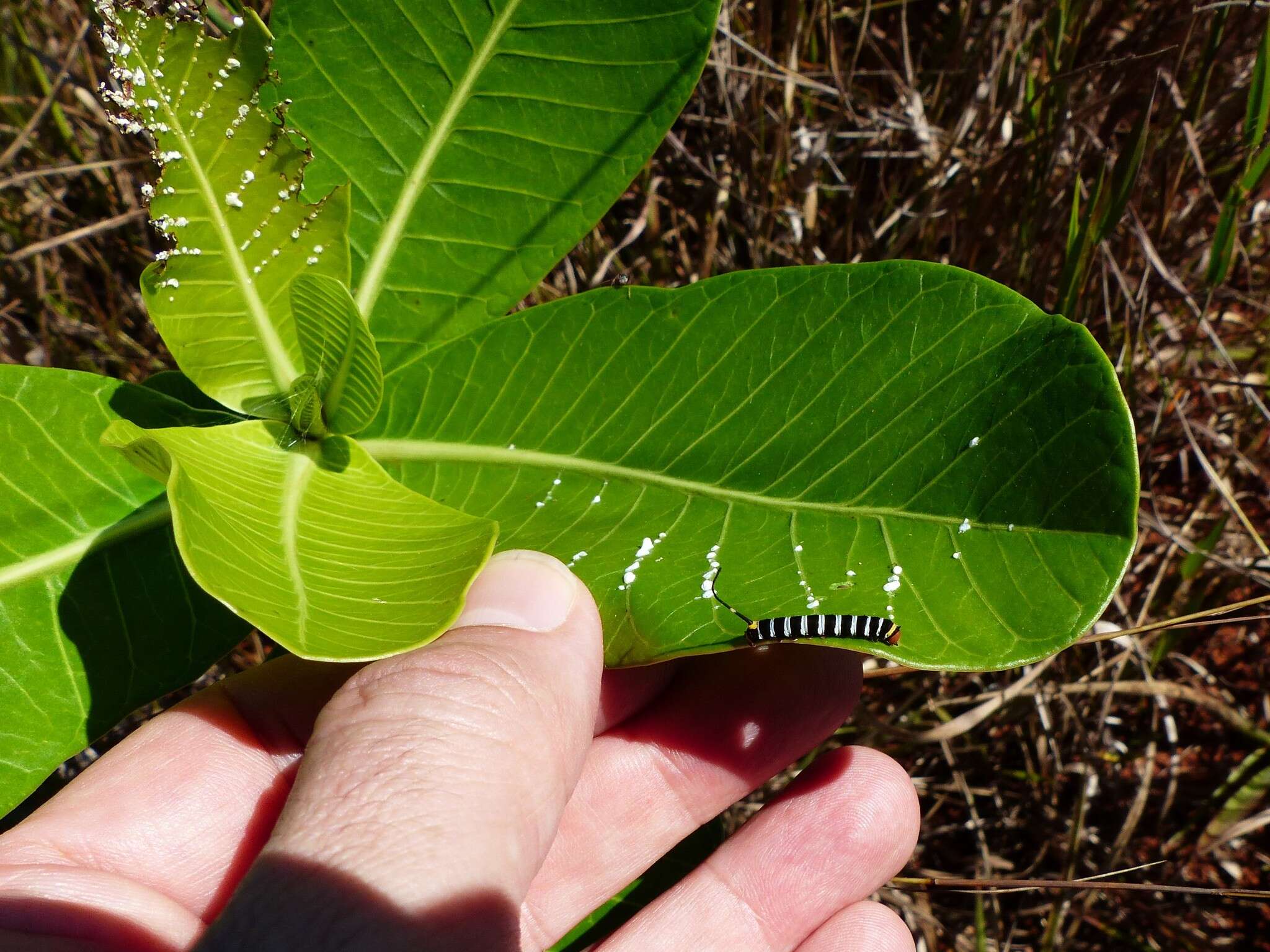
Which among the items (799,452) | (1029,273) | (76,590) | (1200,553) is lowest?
(1200,553)

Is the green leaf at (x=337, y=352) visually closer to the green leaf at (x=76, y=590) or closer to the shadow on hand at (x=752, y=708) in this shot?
the green leaf at (x=76, y=590)

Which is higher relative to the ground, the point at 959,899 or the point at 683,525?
the point at 683,525

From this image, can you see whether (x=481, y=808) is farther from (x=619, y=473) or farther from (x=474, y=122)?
(x=474, y=122)

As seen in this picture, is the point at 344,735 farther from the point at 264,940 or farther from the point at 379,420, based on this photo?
the point at 379,420

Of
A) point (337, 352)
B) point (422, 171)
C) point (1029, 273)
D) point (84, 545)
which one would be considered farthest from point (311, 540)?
point (1029, 273)

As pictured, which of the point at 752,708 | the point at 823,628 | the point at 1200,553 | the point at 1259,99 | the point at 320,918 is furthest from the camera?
the point at 1200,553

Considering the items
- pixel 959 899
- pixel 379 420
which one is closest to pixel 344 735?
pixel 379 420

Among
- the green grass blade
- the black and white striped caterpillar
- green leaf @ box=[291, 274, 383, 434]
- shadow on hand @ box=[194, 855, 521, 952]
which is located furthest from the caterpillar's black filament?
the green grass blade
